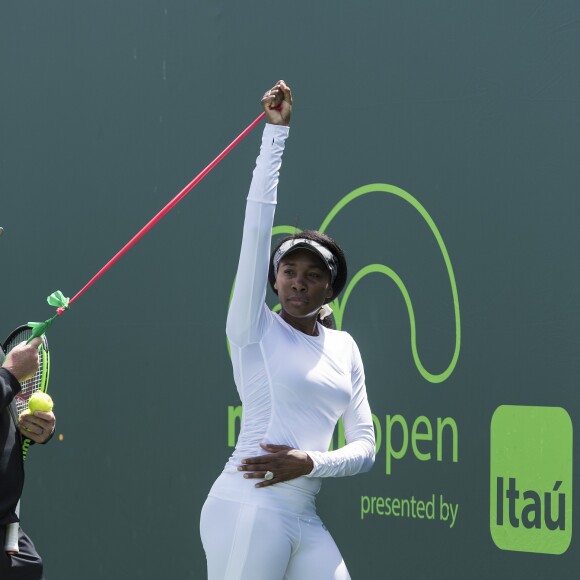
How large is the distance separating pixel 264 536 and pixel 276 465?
0.55 ft

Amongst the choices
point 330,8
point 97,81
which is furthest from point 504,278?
point 97,81

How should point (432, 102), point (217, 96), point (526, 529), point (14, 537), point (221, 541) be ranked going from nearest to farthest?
point (221, 541)
point (14, 537)
point (526, 529)
point (432, 102)
point (217, 96)

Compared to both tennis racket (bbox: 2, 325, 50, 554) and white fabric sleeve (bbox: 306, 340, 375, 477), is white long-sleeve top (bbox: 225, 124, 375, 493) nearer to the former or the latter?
white fabric sleeve (bbox: 306, 340, 375, 477)

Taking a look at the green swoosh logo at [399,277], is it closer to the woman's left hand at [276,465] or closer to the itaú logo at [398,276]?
the itaú logo at [398,276]

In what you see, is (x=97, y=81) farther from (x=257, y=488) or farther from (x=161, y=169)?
(x=257, y=488)

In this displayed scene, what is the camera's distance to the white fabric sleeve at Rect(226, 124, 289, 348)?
2.88 meters

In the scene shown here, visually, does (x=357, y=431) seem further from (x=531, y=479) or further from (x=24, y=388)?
(x=24, y=388)

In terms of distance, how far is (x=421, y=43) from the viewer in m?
4.14

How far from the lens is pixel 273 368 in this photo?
2965mm

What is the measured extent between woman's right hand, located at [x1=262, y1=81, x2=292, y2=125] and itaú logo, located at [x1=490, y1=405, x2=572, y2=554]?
1389mm

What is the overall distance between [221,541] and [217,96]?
2196mm

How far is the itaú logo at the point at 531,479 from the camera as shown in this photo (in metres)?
3.77

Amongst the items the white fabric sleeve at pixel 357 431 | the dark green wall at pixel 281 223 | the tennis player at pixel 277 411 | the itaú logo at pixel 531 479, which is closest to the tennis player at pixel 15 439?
the tennis player at pixel 277 411

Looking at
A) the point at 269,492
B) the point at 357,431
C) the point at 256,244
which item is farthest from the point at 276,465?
the point at 256,244
